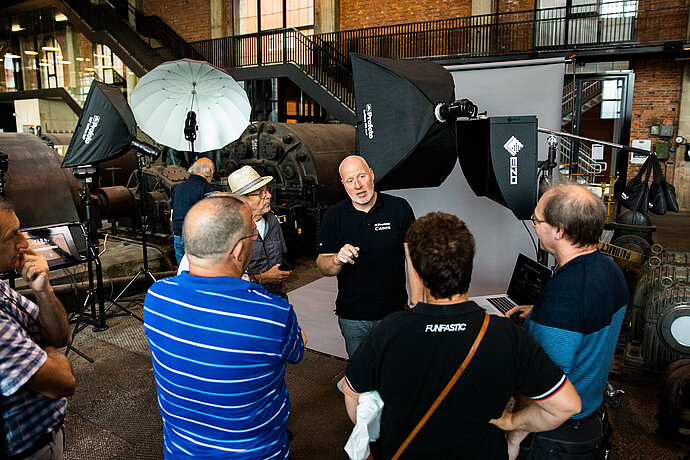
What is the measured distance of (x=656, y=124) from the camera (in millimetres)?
12750

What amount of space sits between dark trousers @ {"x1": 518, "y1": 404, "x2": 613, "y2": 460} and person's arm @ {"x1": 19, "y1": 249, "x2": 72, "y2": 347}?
75.0 inches

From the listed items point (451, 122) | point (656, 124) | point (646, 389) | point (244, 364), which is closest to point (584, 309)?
point (244, 364)

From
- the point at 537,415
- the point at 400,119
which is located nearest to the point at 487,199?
the point at 400,119

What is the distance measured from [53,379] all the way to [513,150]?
249 centimetres

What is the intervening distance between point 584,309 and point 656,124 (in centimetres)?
1355

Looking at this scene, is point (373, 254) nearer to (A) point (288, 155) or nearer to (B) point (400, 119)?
(B) point (400, 119)

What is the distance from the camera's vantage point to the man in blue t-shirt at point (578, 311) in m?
1.72

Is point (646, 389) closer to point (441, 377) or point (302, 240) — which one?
point (441, 377)

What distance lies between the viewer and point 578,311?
5.60 feet

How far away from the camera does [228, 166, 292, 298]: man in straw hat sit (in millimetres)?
3291

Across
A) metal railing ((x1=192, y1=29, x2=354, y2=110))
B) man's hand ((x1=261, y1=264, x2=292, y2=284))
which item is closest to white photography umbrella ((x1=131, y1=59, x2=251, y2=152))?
man's hand ((x1=261, y1=264, x2=292, y2=284))

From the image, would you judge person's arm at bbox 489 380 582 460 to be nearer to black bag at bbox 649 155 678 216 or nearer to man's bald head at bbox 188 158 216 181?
black bag at bbox 649 155 678 216

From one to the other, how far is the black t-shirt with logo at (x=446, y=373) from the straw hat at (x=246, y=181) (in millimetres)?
2146

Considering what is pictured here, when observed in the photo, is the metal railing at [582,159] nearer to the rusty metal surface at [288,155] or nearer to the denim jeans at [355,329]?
the rusty metal surface at [288,155]
